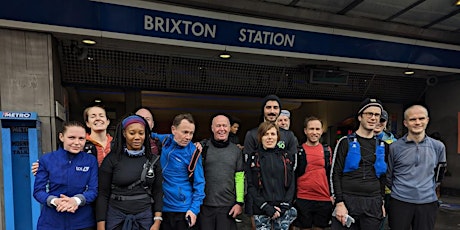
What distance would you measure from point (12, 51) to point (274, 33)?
13.7 feet

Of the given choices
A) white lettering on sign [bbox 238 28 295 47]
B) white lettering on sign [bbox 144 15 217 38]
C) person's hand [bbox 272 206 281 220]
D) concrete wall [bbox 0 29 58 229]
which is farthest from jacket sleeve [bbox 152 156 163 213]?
white lettering on sign [bbox 238 28 295 47]

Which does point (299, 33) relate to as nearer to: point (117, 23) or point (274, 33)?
point (274, 33)

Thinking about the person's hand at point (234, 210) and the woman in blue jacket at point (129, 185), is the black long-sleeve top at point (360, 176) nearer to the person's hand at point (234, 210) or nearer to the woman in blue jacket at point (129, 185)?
the person's hand at point (234, 210)

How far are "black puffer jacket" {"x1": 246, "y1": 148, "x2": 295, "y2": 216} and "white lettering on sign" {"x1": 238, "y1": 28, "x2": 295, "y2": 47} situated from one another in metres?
2.90

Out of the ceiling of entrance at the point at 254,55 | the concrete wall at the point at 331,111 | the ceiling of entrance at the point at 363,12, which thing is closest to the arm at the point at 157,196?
the ceiling of entrance at the point at 254,55

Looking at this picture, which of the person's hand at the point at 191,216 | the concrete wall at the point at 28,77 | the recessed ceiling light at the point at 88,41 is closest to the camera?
the person's hand at the point at 191,216

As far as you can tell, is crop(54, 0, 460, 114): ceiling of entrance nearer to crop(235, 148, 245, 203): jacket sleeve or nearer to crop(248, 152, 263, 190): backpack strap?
crop(248, 152, 263, 190): backpack strap

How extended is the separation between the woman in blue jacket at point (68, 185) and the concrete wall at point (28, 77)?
6.84 feet

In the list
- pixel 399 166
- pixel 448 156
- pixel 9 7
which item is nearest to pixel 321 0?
pixel 399 166

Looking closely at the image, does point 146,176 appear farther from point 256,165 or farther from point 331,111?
point 331,111

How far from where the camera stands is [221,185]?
9.30ft

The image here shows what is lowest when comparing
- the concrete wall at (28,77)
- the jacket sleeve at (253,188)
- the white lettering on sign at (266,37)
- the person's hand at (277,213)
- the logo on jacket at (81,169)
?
the person's hand at (277,213)

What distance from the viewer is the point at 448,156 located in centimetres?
743

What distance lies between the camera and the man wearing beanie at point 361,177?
2750mm
